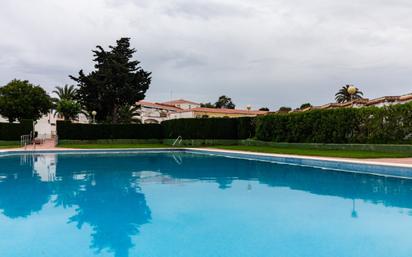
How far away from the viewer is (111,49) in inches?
1419

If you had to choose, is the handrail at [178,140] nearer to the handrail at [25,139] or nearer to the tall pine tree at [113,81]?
the tall pine tree at [113,81]

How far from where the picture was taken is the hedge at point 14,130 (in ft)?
95.8

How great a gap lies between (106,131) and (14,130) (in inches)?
279

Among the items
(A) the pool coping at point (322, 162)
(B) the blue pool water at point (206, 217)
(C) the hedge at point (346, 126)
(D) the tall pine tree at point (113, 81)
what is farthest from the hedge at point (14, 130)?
(B) the blue pool water at point (206, 217)

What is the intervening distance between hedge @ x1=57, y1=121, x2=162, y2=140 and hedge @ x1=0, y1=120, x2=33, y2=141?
264 cm

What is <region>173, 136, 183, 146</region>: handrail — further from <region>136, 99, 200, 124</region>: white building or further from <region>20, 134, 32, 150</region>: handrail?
<region>136, 99, 200, 124</region>: white building

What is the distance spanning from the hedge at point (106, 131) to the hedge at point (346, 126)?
12.0 m

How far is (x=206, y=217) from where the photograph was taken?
21.1 feet

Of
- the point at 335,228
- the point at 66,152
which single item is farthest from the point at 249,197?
the point at 66,152

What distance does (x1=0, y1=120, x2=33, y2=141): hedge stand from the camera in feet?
95.8

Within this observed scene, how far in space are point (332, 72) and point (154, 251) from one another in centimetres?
2593

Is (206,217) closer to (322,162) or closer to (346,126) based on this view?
(322,162)

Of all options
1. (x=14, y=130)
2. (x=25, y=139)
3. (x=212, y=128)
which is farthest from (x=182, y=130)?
(x=14, y=130)

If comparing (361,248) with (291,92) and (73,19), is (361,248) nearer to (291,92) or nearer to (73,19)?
(73,19)
